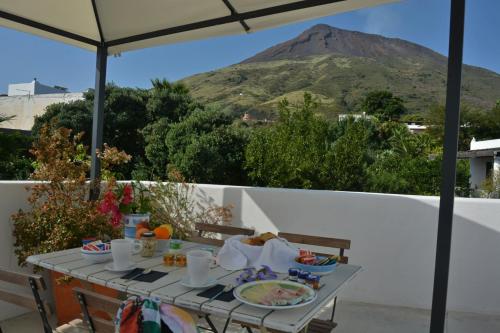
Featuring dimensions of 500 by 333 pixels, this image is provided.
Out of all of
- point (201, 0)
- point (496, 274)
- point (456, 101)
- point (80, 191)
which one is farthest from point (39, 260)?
point (496, 274)

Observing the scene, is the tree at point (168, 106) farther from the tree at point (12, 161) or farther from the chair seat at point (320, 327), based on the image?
the chair seat at point (320, 327)

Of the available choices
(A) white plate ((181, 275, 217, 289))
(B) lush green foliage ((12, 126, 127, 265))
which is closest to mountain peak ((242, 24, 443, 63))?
(B) lush green foliage ((12, 126, 127, 265))

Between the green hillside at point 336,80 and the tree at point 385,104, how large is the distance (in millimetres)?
1078

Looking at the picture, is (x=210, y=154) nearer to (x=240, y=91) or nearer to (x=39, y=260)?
(x=39, y=260)

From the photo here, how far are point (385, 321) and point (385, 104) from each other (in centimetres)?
4441

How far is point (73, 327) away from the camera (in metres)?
3.42

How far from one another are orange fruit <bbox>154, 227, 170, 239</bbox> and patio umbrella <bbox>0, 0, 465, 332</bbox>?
1.74 meters

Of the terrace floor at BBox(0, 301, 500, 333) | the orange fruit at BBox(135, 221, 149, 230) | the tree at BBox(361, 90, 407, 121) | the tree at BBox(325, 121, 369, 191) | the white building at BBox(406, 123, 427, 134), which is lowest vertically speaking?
the terrace floor at BBox(0, 301, 500, 333)

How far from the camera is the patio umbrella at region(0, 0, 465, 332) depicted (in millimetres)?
2809

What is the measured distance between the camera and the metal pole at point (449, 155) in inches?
108

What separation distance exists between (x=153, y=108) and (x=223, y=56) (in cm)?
4206

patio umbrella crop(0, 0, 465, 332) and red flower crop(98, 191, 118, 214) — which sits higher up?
patio umbrella crop(0, 0, 465, 332)

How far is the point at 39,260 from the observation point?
2.36 metres

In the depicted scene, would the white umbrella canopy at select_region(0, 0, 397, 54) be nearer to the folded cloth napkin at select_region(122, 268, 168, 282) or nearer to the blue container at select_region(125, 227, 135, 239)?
the blue container at select_region(125, 227, 135, 239)
